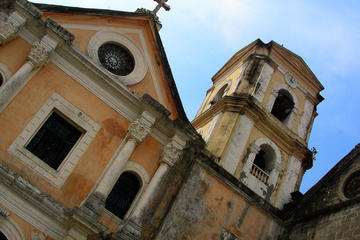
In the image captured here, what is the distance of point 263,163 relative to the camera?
42.8 feet

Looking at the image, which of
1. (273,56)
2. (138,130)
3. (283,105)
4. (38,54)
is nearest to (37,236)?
(138,130)

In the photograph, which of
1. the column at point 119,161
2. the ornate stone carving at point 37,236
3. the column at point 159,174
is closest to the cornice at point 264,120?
the column at point 159,174

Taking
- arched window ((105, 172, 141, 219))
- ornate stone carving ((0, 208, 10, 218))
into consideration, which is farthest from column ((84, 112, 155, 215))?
ornate stone carving ((0, 208, 10, 218))

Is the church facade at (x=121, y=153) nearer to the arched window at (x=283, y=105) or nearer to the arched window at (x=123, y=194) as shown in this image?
the arched window at (x=123, y=194)

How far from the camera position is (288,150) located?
13.2 metres

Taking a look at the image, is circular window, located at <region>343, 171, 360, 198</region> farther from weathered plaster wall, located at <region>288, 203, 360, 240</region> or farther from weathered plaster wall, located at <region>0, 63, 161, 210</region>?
weathered plaster wall, located at <region>0, 63, 161, 210</region>

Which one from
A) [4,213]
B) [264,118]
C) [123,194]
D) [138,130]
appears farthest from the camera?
[264,118]

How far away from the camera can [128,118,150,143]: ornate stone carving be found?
9414 millimetres

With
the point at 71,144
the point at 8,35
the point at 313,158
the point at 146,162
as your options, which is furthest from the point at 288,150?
the point at 8,35

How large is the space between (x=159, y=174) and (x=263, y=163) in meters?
4.99

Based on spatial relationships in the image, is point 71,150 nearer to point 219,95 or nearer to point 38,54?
point 38,54

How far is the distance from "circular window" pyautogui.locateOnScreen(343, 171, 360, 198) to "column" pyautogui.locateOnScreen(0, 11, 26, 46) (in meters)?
9.60

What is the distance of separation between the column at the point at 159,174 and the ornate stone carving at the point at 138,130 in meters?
0.75

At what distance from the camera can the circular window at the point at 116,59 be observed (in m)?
10.2
